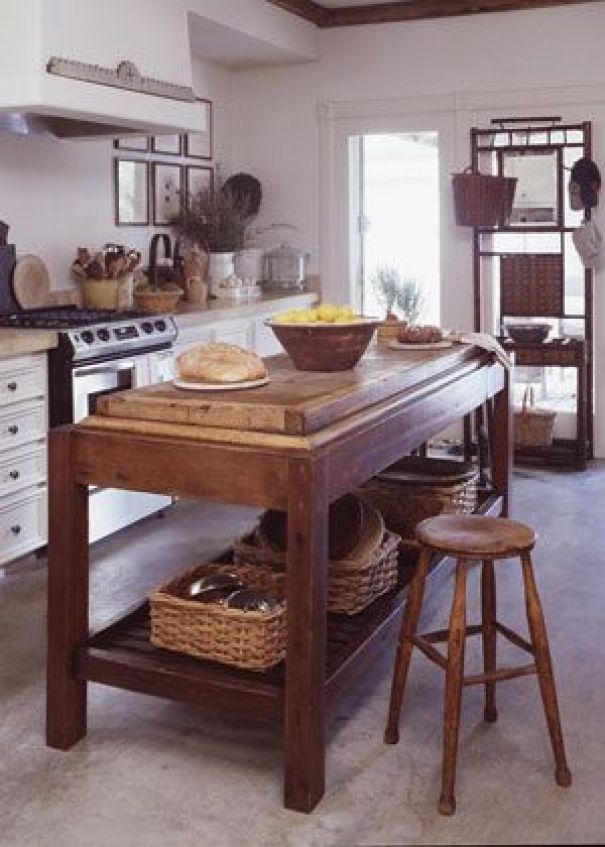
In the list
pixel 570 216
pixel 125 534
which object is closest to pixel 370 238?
pixel 570 216

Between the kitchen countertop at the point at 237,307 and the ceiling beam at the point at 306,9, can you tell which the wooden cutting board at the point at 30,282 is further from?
the ceiling beam at the point at 306,9

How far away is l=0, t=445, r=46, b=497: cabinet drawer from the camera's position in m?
4.03

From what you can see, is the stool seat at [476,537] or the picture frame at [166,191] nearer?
the stool seat at [476,537]

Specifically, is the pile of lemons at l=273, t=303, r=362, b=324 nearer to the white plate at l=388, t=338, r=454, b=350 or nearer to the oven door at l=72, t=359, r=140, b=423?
the white plate at l=388, t=338, r=454, b=350

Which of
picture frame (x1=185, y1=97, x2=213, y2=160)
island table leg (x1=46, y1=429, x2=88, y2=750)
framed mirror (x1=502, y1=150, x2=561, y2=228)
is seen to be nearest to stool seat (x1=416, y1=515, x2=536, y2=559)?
island table leg (x1=46, y1=429, x2=88, y2=750)

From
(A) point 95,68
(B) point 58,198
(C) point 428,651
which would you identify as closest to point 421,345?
(C) point 428,651

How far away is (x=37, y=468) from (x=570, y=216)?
347 centimetres

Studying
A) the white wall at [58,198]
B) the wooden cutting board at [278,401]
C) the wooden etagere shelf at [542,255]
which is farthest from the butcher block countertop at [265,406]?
the wooden etagere shelf at [542,255]

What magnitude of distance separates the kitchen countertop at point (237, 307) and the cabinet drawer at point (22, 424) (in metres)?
1.10

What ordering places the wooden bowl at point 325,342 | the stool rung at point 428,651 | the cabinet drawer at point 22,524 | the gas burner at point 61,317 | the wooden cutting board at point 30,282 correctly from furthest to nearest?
the wooden cutting board at point 30,282 < the gas burner at point 61,317 < the cabinet drawer at point 22,524 < the wooden bowl at point 325,342 < the stool rung at point 428,651

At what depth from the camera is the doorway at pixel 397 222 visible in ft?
21.4

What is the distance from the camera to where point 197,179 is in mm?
6590

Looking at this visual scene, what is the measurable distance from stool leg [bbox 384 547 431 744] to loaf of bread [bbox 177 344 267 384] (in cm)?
66

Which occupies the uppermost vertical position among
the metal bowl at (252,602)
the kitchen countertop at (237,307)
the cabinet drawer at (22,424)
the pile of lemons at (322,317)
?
the kitchen countertop at (237,307)
